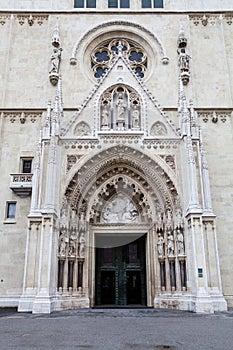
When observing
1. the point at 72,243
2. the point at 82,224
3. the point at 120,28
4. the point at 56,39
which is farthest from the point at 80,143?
the point at 120,28

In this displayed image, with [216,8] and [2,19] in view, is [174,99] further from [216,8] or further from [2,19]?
[2,19]

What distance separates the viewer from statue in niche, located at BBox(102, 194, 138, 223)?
1519cm

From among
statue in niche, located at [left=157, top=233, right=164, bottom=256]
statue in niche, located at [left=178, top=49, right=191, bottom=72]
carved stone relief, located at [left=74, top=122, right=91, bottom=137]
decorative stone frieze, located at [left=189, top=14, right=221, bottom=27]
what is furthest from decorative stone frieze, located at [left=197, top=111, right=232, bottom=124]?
statue in niche, located at [left=157, top=233, right=164, bottom=256]

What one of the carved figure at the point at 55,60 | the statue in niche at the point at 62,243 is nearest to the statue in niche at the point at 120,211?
the statue in niche at the point at 62,243

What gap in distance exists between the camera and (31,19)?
18797 millimetres

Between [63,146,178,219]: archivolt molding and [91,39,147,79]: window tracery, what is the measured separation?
Answer: 6.15 m

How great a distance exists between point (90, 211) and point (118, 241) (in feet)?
7.34

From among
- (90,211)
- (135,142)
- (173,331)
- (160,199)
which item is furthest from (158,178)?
(173,331)

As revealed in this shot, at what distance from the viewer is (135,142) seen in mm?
14484

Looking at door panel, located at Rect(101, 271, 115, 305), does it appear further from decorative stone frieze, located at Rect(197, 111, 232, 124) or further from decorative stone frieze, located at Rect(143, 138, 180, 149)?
decorative stone frieze, located at Rect(197, 111, 232, 124)

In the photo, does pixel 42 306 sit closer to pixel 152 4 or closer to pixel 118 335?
pixel 118 335

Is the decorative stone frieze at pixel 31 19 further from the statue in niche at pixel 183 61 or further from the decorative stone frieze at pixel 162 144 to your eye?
the decorative stone frieze at pixel 162 144

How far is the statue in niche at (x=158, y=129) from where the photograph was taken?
14820 millimetres

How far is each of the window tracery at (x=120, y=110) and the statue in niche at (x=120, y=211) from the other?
334 cm
